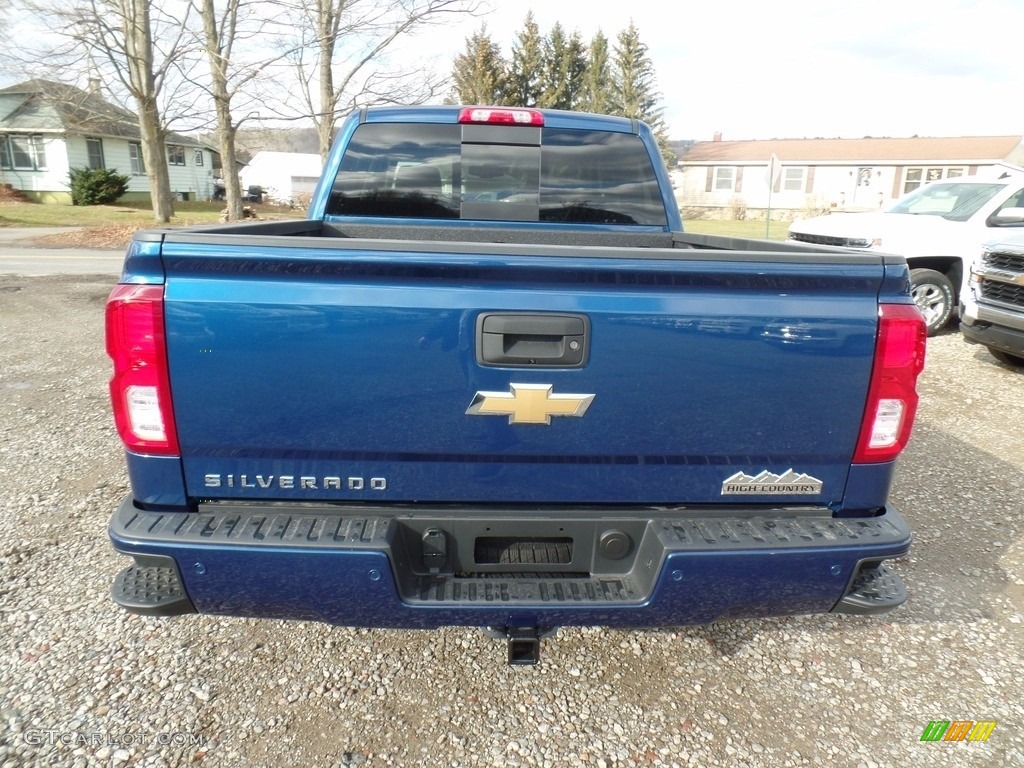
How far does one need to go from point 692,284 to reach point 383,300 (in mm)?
877

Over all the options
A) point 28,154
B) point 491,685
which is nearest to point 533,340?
point 491,685

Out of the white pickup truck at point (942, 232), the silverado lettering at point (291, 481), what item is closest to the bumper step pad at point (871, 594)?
the silverado lettering at point (291, 481)

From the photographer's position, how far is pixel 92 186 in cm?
3331

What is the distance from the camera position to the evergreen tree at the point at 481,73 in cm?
3753

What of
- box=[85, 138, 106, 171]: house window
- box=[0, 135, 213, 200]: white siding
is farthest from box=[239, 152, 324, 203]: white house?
box=[85, 138, 106, 171]: house window

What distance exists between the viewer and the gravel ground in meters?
2.38

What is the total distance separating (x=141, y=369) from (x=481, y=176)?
240cm

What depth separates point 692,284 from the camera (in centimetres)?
197

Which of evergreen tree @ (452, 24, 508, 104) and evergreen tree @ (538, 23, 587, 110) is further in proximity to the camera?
evergreen tree @ (538, 23, 587, 110)

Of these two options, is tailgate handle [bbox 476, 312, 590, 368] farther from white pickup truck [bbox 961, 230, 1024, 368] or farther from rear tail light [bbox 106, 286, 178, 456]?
white pickup truck [bbox 961, 230, 1024, 368]

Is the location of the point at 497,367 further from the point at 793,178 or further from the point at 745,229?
the point at 793,178

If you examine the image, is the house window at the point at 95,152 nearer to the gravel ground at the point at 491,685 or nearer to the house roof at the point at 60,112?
the house roof at the point at 60,112

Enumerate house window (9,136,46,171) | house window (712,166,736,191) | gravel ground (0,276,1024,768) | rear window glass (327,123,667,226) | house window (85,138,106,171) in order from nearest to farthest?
gravel ground (0,276,1024,768), rear window glass (327,123,667,226), house window (9,136,46,171), house window (85,138,106,171), house window (712,166,736,191)

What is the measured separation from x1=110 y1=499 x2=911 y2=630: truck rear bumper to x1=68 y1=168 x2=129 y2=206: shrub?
124 ft
